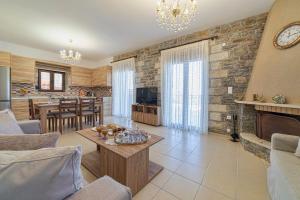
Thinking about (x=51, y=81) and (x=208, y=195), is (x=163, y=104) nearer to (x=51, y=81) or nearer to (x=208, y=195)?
(x=208, y=195)

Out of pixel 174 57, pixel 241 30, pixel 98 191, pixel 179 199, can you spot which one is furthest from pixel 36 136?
pixel 241 30

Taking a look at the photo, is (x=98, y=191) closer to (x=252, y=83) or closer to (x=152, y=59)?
(x=252, y=83)

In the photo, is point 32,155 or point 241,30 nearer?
point 32,155

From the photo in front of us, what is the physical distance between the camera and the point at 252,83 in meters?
2.85

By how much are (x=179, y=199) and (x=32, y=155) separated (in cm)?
145

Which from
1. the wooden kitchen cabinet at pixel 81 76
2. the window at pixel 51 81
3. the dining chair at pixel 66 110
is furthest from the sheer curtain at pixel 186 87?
the window at pixel 51 81

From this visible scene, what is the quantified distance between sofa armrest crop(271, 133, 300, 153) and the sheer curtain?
6.14ft

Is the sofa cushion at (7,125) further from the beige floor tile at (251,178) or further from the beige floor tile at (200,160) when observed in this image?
the beige floor tile at (251,178)

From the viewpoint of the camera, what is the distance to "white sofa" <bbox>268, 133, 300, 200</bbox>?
1088mm

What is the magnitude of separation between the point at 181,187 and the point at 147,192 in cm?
42

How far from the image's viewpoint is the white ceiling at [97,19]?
2.59 meters

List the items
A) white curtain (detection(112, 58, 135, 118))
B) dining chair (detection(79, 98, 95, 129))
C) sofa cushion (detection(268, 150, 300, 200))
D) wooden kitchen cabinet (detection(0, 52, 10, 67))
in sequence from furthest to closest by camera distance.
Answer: white curtain (detection(112, 58, 135, 118)), wooden kitchen cabinet (detection(0, 52, 10, 67)), dining chair (detection(79, 98, 95, 129)), sofa cushion (detection(268, 150, 300, 200))

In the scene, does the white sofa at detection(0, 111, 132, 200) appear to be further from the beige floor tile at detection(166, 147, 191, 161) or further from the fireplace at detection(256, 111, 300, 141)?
the fireplace at detection(256, 111, 300, 141)

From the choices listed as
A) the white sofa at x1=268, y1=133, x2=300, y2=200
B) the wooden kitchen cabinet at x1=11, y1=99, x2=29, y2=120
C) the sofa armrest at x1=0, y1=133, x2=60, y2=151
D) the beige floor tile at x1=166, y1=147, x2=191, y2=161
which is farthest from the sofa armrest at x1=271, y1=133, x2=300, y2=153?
the wooden kitchen cabinet at x1=11, y1=99, x2=29, y2=120
